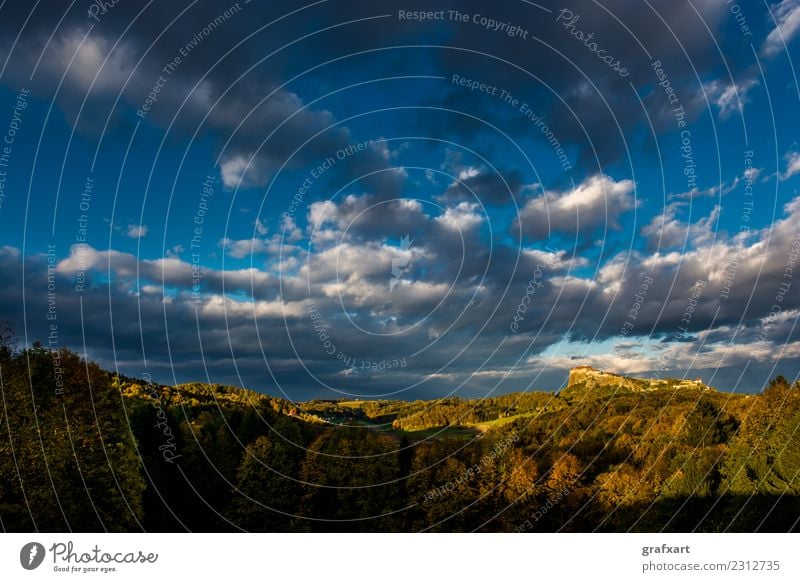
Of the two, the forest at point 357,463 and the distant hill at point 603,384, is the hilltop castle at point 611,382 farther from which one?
the forest at point 357,463

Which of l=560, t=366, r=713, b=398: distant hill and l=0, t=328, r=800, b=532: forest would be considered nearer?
l=0, t=328, r=800, b=532: forest

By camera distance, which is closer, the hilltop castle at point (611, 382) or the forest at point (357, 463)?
the forest at point (357, 463)

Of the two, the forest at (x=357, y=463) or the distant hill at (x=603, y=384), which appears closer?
the forest at (x=357, y=463)

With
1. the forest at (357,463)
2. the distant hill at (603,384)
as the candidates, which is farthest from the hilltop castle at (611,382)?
the forest at (357,463)

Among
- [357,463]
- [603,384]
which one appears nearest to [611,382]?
[603,384]

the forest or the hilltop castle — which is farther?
the hilltop castle

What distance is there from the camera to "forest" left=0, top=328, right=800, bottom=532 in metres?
41.9

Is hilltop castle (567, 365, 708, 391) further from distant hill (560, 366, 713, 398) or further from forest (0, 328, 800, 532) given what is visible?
forest (0, 328, 800, 532)

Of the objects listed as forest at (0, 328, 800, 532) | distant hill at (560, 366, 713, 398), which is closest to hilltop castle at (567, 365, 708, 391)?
distant hill at (560, 366, 713, 398)

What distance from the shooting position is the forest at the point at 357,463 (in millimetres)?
41875

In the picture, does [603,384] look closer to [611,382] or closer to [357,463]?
[611,382]

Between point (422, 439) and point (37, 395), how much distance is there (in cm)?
3895

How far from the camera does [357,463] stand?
6128cm

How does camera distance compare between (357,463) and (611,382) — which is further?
(611,382)
